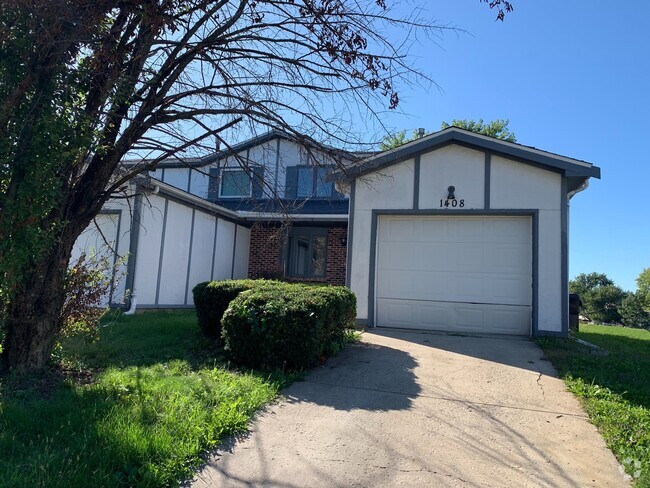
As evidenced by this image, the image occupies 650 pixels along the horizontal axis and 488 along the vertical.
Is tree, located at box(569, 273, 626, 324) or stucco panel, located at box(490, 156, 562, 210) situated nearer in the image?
stucco panel, located at box(490, 156, 562, 210)

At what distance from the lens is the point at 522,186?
941 cm

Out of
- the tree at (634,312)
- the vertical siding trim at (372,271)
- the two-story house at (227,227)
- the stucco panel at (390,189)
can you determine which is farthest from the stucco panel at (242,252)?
the tree at (634,312)

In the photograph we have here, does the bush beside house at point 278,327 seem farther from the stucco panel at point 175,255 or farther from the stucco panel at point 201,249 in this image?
the stucco panel at point 201,249

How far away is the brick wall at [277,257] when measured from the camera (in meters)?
15.2

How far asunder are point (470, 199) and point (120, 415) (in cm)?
765

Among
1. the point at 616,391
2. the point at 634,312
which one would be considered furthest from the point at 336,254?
the point at 634,312

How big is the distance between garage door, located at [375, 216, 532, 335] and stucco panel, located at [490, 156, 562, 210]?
1.31 ft

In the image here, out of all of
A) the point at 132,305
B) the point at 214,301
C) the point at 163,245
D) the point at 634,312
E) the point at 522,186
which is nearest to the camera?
the point at 214,301

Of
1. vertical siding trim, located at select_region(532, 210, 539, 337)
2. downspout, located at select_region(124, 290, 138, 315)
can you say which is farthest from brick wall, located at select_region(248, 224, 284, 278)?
vertical siding trim, located at select_region(532, 210, 539, 337)

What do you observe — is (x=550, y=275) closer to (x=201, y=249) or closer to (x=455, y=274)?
(x=455, y=274)

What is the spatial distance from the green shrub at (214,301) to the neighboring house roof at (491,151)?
2.55m

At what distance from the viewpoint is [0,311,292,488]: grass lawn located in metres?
3.28

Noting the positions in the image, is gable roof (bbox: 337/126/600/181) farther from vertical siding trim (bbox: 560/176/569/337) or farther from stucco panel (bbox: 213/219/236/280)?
stucco panel (bbox: 213/219/236/280)

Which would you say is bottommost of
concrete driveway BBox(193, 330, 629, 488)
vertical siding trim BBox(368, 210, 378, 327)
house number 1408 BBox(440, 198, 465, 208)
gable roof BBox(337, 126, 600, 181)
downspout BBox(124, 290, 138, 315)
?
concrete driveway BBox(193, 330, 629, 488)
